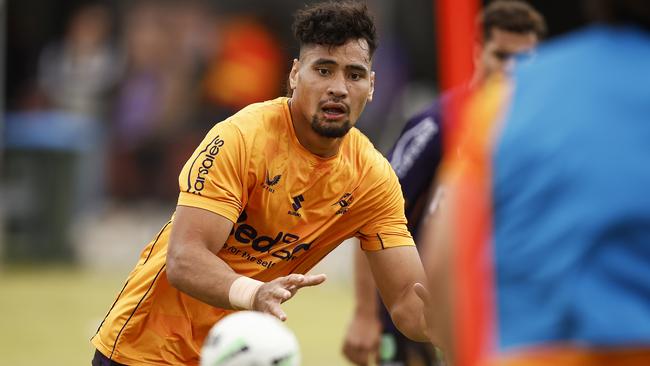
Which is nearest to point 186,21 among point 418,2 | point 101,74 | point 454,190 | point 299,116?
point 101,74

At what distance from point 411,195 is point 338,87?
1.52 m

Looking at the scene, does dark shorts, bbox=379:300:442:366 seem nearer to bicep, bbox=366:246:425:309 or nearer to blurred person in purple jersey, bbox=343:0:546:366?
blurred person in purple jersey, bbox=343:0:546:366

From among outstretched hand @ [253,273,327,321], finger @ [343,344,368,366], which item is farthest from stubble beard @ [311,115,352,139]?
finger @ [343,344,368,366]

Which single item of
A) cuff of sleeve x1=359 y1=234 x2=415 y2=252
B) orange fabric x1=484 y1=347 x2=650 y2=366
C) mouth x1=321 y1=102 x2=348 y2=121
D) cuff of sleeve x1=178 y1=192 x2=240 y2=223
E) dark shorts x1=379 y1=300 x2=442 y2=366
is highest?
mouth x1=321 y1=102 x2=348 y2=121

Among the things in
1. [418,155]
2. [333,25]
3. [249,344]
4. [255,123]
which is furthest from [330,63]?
[249,344]

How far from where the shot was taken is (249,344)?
3582mm

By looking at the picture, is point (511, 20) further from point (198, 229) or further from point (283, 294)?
point (283, 294)

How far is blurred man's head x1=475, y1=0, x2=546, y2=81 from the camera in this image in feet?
23.4

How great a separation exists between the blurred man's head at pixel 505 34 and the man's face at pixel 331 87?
1878mm

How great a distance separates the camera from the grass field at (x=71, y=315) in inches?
421

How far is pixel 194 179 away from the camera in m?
4.86

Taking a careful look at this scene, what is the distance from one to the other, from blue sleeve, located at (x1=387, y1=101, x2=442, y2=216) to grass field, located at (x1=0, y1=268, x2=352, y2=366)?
12.8 feet

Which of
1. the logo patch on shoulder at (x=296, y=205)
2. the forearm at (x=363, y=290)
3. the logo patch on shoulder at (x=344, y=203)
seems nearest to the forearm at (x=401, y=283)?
the logo patch on shoulder at (x=344, y=203)

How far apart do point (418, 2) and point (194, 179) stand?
43.6ft
